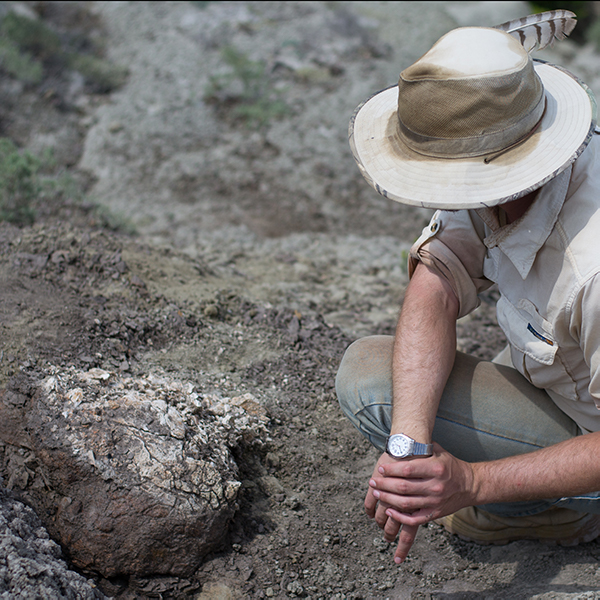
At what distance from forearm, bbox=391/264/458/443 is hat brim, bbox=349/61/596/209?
540 mm

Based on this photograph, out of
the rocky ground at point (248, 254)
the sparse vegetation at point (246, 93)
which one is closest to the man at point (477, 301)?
the rocky ground at point (248, 254)

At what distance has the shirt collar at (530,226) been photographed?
1.59 m

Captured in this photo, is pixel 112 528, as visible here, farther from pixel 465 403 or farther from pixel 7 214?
pixel 7 214

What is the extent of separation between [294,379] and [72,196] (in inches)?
112

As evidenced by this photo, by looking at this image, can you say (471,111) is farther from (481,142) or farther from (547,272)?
(547,272)

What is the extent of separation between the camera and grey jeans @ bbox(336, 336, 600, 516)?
→ 1.94 metres

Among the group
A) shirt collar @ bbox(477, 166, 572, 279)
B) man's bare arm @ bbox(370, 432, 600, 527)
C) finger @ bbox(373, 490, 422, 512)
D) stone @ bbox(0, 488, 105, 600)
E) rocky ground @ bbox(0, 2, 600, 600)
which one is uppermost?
shirt collar @ bbox(477, 166, 572, 279)

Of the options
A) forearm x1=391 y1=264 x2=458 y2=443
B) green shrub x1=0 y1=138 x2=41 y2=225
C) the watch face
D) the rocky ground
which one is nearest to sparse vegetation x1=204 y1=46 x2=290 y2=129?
the rocky ground

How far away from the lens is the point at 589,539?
7.03 ft

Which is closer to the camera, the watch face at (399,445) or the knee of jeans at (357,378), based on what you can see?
the watch face at (399,445)

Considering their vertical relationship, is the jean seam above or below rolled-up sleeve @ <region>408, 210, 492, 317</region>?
below

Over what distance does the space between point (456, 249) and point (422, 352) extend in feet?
1.34

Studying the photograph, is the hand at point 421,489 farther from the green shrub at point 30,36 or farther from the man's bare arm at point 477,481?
the green shrub at point 30,36

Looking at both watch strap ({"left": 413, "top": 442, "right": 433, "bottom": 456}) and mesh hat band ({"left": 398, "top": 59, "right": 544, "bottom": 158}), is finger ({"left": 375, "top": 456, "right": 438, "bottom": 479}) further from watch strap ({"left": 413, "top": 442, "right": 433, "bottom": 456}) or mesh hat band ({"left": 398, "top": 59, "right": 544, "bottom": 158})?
mesh hat band ({"left": 398, "top": 59, "right": 544, "bottom": 158})
